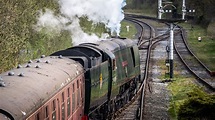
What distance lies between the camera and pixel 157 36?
4666 cm

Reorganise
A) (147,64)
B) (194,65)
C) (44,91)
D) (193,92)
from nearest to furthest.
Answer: (44,91) → (193,92) → (147,64) → (194,65)

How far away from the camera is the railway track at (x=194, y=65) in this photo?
24.6m

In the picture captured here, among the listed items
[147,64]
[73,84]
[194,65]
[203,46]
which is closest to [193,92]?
[73,84]

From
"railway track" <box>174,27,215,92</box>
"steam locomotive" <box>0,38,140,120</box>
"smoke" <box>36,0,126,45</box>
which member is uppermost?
"smoke" <box>36,0,126,45</box>

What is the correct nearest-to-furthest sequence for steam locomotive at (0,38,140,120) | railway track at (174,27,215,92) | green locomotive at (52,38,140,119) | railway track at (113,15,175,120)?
steam locomotive at (0,38,140,120) < green locomotive at (52,38,140,119) < railway track at (113,15,175,120) < railway track at (174,27,215,92)

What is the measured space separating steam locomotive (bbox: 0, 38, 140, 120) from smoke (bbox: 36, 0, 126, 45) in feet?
15.9

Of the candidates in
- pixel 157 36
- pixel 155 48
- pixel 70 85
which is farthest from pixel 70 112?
pixel 157 36

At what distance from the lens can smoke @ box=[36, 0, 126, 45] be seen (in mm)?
25391

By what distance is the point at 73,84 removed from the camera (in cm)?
1269

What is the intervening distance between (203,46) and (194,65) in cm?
949

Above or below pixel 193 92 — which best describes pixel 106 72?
above

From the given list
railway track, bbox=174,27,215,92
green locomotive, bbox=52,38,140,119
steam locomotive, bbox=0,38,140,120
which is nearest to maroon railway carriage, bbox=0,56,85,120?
steam locomotive, bbox=0,38,140,120

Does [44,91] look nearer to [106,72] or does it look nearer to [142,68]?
[106,72]

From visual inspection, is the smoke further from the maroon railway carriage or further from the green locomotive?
the maroon railway carriage
